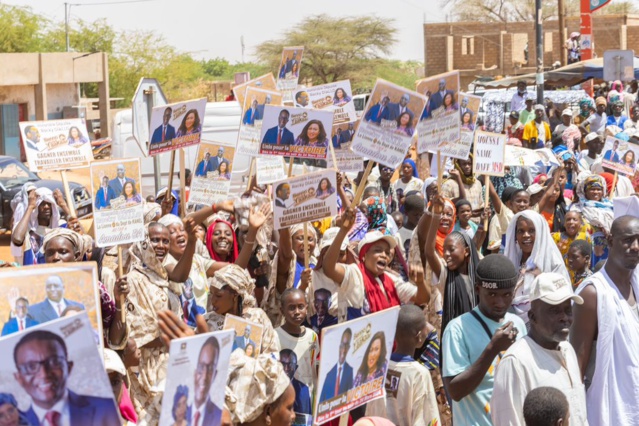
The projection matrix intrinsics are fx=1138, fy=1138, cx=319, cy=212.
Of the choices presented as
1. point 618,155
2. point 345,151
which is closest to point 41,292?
point 345,151

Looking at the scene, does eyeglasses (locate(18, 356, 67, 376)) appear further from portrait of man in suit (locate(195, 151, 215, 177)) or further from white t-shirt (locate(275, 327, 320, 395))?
portrait of man in suit (locate(195, 151, 215, 177))

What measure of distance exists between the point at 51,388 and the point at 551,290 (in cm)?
241

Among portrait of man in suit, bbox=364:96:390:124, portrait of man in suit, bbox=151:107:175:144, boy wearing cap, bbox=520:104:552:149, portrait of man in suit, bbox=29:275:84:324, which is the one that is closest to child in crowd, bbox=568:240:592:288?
portrait of man in suit, bbox=364:96:390:124

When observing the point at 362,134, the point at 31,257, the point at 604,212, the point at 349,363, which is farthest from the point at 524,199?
the point at 349,363

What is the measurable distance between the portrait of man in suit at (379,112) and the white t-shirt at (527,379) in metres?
3.38

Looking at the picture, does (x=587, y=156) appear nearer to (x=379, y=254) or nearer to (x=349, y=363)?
(x=379, y=254)

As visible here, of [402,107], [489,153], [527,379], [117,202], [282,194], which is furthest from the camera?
[489,153]

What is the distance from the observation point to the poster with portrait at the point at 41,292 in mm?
4031

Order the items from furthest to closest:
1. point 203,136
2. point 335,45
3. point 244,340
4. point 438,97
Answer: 1. point 335,45
2. point 203,136
3. point 438,97
4. point 244,340

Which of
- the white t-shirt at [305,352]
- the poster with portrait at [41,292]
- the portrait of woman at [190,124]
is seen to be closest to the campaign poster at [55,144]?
the portrait of woman at [190,124]

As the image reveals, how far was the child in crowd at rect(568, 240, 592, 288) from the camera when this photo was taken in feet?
25.8

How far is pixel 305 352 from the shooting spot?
6289 millimetres

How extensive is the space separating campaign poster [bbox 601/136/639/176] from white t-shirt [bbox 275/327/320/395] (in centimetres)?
560

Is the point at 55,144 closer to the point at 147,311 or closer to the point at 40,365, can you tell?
the point at 147,311
